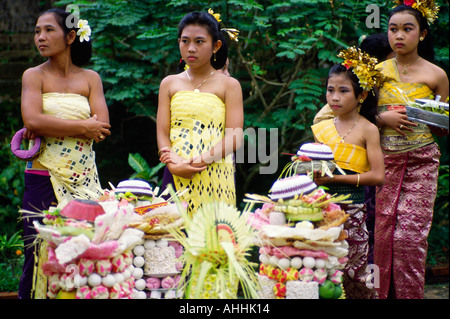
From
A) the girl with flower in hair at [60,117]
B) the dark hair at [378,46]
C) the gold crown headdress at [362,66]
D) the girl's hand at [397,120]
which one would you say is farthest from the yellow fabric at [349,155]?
the girl with flower in hair at [60,117]

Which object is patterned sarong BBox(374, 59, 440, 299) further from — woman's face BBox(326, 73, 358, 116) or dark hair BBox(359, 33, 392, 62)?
woman's face BBox(326, 73, 358, 116)

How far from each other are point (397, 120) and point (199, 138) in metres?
1.51

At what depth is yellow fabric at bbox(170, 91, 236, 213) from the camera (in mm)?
3568

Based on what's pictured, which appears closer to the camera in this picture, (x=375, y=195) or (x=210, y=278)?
(x=210, y=278)

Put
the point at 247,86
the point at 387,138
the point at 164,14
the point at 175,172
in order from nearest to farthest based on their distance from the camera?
the point at 175,172
the point at 387,138
the point at 164,14
the point at 247,86

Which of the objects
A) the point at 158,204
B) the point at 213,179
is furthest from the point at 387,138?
the point at 158,204

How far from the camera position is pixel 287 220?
2.83 metres

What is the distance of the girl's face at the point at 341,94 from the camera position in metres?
3.71

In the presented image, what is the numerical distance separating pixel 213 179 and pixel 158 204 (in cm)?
52

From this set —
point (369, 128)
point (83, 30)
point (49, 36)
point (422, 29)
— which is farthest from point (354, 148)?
point (49, 36)

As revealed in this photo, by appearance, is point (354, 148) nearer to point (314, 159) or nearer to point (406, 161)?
point (314, 159)

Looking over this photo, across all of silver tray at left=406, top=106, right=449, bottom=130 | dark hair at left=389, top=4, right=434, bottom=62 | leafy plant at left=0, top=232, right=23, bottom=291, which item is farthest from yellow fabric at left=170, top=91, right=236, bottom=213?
leafy plant at left=0, top=232, right=23, bottom=291
